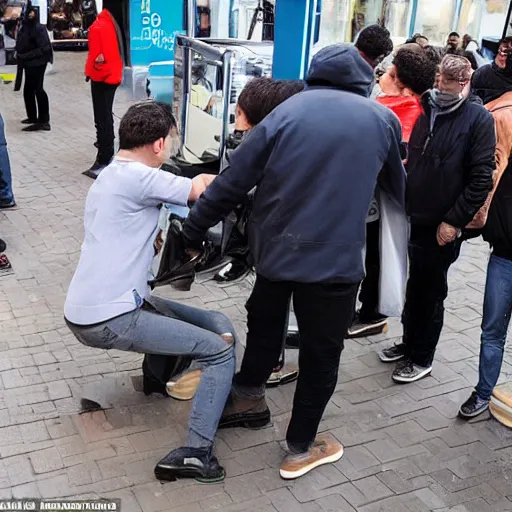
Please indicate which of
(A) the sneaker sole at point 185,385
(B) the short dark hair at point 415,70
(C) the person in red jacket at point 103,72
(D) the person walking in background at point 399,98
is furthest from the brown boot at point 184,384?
(C) the person in red jacket at point 103,72

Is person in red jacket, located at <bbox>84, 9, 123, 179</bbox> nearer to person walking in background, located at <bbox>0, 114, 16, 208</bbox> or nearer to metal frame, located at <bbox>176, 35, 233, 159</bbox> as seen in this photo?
person walking in background, located at <bbox>0, 114, 16, 208</bbox>

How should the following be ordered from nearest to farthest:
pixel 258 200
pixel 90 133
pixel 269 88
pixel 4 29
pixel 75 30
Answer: pixel 258 200 → pixel 269 88 → pixel 90 133 → pixel 4 29 → pixel 75 30

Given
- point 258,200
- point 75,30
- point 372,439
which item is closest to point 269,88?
point 258,200

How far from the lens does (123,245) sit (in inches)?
123

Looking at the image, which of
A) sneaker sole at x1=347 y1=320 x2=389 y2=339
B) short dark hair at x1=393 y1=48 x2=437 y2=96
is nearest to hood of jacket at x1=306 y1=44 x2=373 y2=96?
short dark hair at x1=393 y1=48 x2=437 y2=96

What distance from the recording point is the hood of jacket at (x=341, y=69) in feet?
9.52

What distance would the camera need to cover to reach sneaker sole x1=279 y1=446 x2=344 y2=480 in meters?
3.31

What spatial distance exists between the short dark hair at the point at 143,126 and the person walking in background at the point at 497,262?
1693mm

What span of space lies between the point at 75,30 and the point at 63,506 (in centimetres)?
1408

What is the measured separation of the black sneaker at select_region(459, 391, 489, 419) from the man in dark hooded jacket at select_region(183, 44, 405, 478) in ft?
3.53

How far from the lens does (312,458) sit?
339cm

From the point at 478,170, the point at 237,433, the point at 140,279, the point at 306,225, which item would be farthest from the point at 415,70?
the point at 237,433

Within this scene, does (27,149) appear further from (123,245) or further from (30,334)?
(123,245)

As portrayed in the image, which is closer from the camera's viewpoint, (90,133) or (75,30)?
(90,133)
